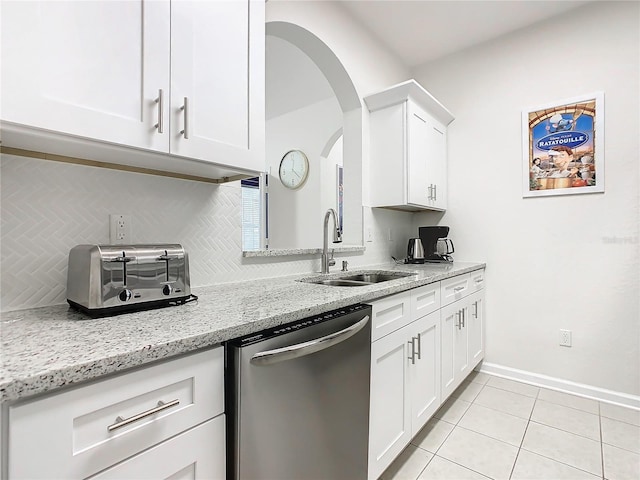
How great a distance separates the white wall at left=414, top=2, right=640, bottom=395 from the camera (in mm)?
2186

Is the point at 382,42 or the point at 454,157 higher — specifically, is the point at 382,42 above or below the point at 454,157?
above

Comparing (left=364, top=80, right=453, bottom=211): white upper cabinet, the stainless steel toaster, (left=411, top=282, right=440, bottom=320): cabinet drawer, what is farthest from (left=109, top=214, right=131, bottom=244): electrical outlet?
(left=364, top=80, right=453, bottom=211): white upper cabinet

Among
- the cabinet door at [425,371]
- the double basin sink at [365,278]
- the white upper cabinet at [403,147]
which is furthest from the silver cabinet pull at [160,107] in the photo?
the white upper cabinet at [403,147]

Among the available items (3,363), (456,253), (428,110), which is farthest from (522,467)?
(428,110)

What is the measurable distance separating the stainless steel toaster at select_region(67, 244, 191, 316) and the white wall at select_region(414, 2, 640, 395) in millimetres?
2471

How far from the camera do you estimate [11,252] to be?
99cm

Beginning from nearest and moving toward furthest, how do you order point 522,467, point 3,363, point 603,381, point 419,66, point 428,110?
point 3,363 → point 522,467 → point 603,381 → point 428,110 → point 419,66

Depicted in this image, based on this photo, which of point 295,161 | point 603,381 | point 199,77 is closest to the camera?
point 199,77

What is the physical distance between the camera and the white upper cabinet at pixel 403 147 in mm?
2404

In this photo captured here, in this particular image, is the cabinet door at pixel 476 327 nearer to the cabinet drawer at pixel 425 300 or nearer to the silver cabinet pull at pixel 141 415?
the cabinet drawer at pixel 425 300

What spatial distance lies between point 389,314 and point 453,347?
922 millimetres

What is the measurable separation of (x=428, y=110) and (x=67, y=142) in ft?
8.16

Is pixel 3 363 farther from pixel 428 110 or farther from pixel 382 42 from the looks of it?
pixel 382 42

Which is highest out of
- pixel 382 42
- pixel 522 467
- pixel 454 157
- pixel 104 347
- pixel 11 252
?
pixel 382 42
